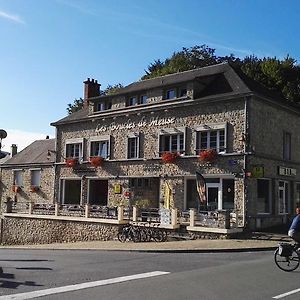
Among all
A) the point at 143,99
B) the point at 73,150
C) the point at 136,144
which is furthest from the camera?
the point at 73,150

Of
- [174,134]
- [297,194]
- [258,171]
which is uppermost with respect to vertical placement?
[174,134]

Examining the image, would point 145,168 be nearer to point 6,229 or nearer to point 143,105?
point 143,105

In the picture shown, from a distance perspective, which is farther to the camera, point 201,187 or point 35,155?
point 35,155

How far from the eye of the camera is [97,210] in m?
28.6

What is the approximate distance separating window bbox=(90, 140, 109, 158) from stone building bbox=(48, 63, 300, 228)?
0.07m

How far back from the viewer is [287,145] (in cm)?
2791

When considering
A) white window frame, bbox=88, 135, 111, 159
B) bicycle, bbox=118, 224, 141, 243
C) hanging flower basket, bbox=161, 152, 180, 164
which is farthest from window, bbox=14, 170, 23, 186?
bicycle, bbox=118, 224, 141, 243

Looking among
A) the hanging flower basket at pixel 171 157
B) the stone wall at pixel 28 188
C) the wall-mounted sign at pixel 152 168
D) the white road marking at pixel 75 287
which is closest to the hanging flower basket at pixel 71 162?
the stone wall at pixel 28 188

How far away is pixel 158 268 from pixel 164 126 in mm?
16483

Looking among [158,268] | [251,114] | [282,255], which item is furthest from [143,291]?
[251,114]

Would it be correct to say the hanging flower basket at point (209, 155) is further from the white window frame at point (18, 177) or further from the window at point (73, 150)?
the white window frame at point (18, 177)

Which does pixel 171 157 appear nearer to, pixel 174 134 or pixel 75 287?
pixel 174 134

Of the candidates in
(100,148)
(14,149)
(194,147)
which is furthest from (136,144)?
(14,149)

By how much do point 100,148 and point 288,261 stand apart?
2128cm
